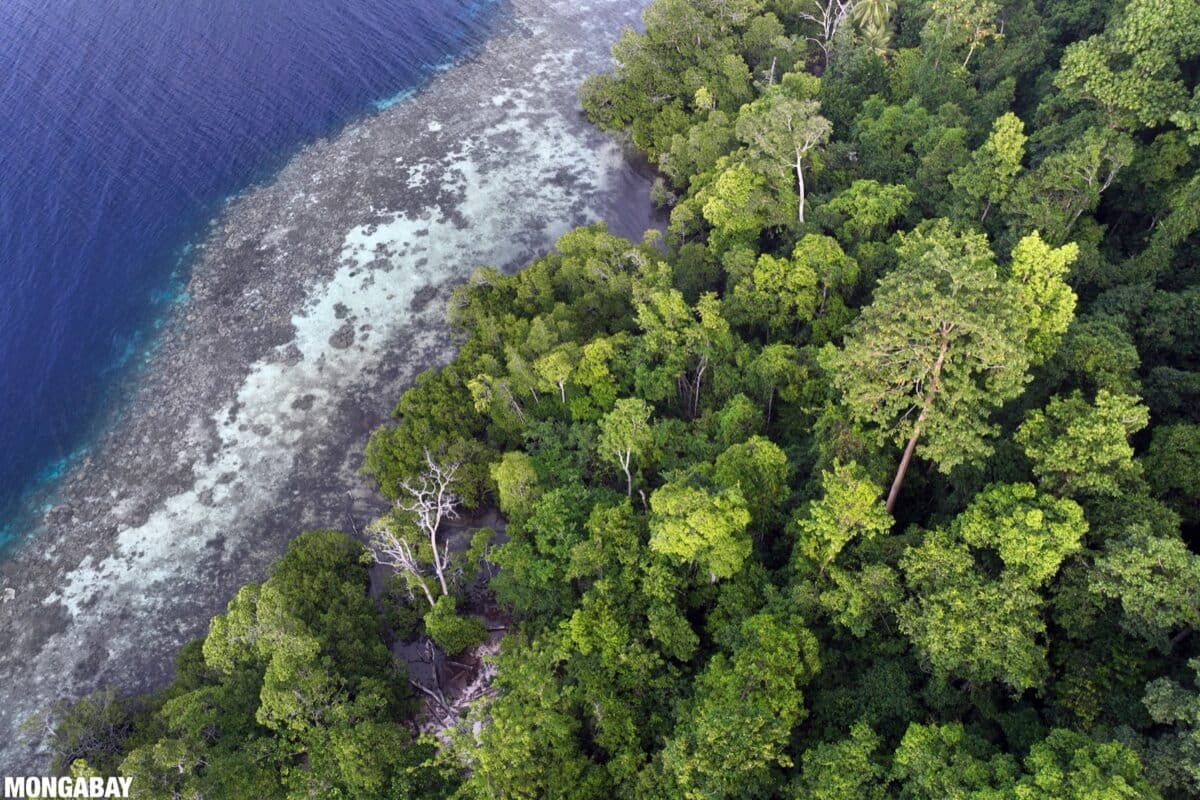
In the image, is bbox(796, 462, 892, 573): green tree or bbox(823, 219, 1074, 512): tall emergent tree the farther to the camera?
bbox(796, 462, 892, 573): green tree

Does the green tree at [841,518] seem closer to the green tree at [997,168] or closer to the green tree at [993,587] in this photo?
the green tree at [993,587]

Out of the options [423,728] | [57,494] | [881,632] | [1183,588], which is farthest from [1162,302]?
[57,494]

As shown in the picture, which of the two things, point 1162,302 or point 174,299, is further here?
point 174,299

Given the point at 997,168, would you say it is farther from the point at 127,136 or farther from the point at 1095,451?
the point at 127,136

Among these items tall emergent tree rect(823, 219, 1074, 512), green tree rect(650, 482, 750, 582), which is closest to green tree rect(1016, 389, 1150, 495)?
tall emergent tree rect(823, 219, 1074, 512)

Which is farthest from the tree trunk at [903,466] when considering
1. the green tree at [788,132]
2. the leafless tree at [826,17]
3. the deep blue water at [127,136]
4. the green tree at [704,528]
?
the deep blue water at [127,136]

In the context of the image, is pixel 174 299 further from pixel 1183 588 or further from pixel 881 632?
pixel 1183 588

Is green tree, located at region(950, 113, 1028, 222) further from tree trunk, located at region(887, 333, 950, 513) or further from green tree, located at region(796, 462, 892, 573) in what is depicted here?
green tree, located at region(796, 462, 892, 573)
